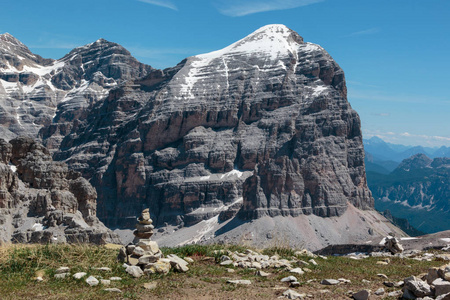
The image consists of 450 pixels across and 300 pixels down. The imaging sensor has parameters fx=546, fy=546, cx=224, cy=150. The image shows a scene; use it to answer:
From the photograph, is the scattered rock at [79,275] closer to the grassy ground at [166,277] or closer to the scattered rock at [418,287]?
the grassy ground at [166,277]

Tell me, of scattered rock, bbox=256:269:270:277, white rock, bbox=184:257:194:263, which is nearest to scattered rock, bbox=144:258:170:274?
white rock, bbox=184:257:194:263

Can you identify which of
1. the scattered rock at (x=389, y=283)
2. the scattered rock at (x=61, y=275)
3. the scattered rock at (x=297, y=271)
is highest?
the scattered rock at (x=389, y=283)

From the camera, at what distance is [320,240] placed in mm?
182125

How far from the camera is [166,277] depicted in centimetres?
2336

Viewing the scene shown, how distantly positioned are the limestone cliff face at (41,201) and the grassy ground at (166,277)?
201 ft

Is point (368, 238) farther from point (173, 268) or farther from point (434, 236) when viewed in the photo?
point (173, 268)

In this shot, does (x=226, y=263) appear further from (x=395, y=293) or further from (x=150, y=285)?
(x=395, y=293)

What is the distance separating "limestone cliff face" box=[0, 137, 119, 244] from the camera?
3595 inches

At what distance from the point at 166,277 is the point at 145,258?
1.50 metres

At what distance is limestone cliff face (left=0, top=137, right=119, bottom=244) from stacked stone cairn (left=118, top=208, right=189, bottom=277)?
61.8 m

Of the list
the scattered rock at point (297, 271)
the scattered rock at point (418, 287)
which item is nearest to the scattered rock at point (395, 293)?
the scattered rock at point (418, 287)

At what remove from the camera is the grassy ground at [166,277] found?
20875mm

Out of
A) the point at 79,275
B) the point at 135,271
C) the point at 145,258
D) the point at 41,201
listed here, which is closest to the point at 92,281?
the point at 79,275

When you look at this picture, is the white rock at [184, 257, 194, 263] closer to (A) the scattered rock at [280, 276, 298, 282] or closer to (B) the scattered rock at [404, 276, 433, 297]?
(A) the scattered rock at [280, 276, 298, 282]
